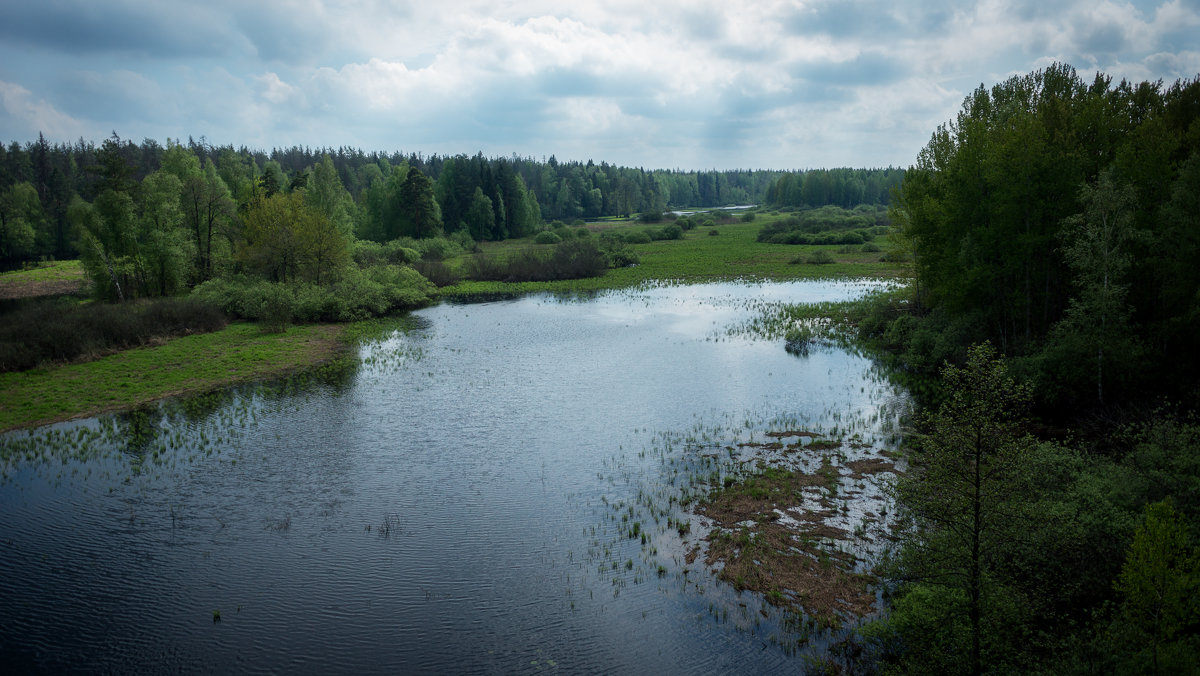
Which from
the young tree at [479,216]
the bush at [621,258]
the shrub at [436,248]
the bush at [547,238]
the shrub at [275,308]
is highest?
→ the young tree at [479,216]

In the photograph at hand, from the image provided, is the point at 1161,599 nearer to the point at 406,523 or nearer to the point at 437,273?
the point at 406,523

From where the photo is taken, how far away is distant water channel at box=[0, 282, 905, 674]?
1329 cm

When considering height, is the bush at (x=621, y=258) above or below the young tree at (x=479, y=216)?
below

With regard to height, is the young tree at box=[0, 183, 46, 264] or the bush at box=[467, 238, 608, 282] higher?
the young tree at box=[0, 183, 46, 264]

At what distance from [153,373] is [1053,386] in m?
43.0

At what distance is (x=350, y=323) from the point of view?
166 feet

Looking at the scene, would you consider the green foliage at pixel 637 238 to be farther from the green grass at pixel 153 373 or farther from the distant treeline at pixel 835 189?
the distant treeline at pixel 835 189

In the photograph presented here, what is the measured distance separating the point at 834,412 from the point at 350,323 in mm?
39165

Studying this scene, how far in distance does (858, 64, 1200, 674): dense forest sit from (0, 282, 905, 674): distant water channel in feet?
12.6

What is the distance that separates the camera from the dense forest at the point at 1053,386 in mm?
10680

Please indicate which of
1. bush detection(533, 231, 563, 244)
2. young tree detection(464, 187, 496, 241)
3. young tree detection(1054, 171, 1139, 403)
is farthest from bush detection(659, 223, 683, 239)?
young tree detection(1054, 171, 1139, 403)

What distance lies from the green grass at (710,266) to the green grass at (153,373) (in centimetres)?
2620

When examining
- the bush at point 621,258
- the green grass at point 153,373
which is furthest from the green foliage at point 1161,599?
the bush at point 621,258

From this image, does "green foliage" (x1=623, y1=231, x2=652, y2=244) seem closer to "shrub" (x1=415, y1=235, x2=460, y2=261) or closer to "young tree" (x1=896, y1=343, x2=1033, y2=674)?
"shrub" (x1=415, y1=235, x2=460, y2=261)
